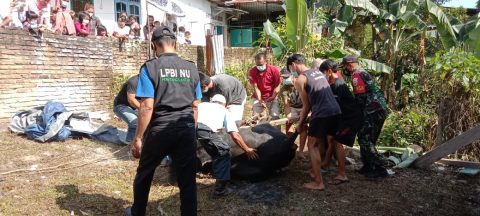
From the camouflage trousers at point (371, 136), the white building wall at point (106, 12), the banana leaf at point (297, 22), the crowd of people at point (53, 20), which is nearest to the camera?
the camouflage trousers at point (371, 136)

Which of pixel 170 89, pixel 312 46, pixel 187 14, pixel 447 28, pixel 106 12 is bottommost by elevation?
pixel 170 89

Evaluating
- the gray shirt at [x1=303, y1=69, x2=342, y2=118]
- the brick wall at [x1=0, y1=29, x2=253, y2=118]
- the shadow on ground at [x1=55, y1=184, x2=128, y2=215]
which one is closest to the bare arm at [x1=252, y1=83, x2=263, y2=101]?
the gray shirt at [x1=303, y1=69, x2=342, y2=118]

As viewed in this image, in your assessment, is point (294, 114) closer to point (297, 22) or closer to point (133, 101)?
point (133, 101)

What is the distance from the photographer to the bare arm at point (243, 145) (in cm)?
432

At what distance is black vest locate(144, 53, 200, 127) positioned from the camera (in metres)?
3.31

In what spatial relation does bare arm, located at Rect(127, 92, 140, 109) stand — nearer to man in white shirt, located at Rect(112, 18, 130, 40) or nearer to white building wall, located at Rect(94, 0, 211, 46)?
man in white shirt, located at Rect(112, 18, 130, 40)

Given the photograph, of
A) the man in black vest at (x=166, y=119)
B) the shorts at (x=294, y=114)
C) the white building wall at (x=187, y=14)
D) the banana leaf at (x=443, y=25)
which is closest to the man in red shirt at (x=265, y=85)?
the shorts at (x=294, y=114)

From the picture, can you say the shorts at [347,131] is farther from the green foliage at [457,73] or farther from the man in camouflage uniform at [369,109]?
the green foliage at [457,73]

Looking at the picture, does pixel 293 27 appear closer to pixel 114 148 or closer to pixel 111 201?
pixel 114 148

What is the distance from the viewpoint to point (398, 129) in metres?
6.88

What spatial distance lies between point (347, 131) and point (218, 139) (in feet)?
4.92

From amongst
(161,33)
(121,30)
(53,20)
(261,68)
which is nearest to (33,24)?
(53,20)

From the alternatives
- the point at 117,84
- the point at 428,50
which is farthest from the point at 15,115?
the point at 428,50

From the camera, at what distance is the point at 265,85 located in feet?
22.9
